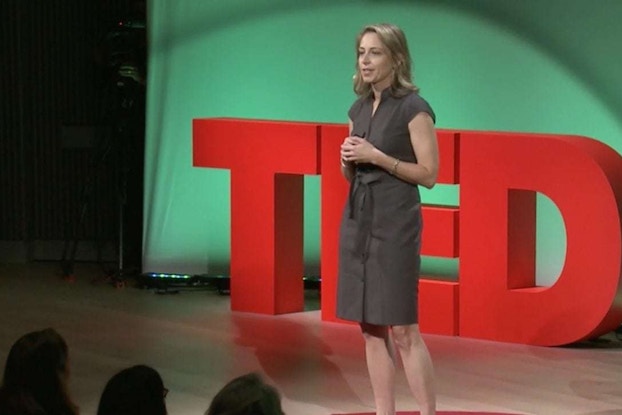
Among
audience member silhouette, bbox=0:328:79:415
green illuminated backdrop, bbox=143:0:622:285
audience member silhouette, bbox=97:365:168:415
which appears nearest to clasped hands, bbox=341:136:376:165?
audience member silhouette, bbox=0:328:79:415

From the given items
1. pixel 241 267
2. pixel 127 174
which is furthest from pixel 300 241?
pixel 127 174

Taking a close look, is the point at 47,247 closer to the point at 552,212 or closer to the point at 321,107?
the point at 321,107

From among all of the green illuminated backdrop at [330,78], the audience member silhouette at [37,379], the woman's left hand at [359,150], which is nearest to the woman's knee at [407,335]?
the woman's left hand at [359,150]

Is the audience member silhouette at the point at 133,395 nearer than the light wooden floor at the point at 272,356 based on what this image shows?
Yes

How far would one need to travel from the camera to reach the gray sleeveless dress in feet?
17.3

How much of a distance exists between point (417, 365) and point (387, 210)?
55cm

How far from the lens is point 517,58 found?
8.02 meters

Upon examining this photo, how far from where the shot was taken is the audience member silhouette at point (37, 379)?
3.40m

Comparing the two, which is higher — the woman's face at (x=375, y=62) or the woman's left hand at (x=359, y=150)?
the woman's face at (x=375, y=62)

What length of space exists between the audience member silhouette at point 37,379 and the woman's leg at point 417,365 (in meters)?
1.85

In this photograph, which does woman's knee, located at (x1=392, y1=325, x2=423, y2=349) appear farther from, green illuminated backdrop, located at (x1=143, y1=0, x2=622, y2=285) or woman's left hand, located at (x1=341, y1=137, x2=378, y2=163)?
green illuminated backdrop, located at (x1=143, y1=0, x2=622, y2=285)

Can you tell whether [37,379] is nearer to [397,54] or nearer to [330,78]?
[397,54]

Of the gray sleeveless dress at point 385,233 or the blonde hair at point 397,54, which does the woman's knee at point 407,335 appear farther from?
the blonde hair at point 397,54

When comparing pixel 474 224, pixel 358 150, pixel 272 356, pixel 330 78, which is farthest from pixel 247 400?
pixel 330 78
